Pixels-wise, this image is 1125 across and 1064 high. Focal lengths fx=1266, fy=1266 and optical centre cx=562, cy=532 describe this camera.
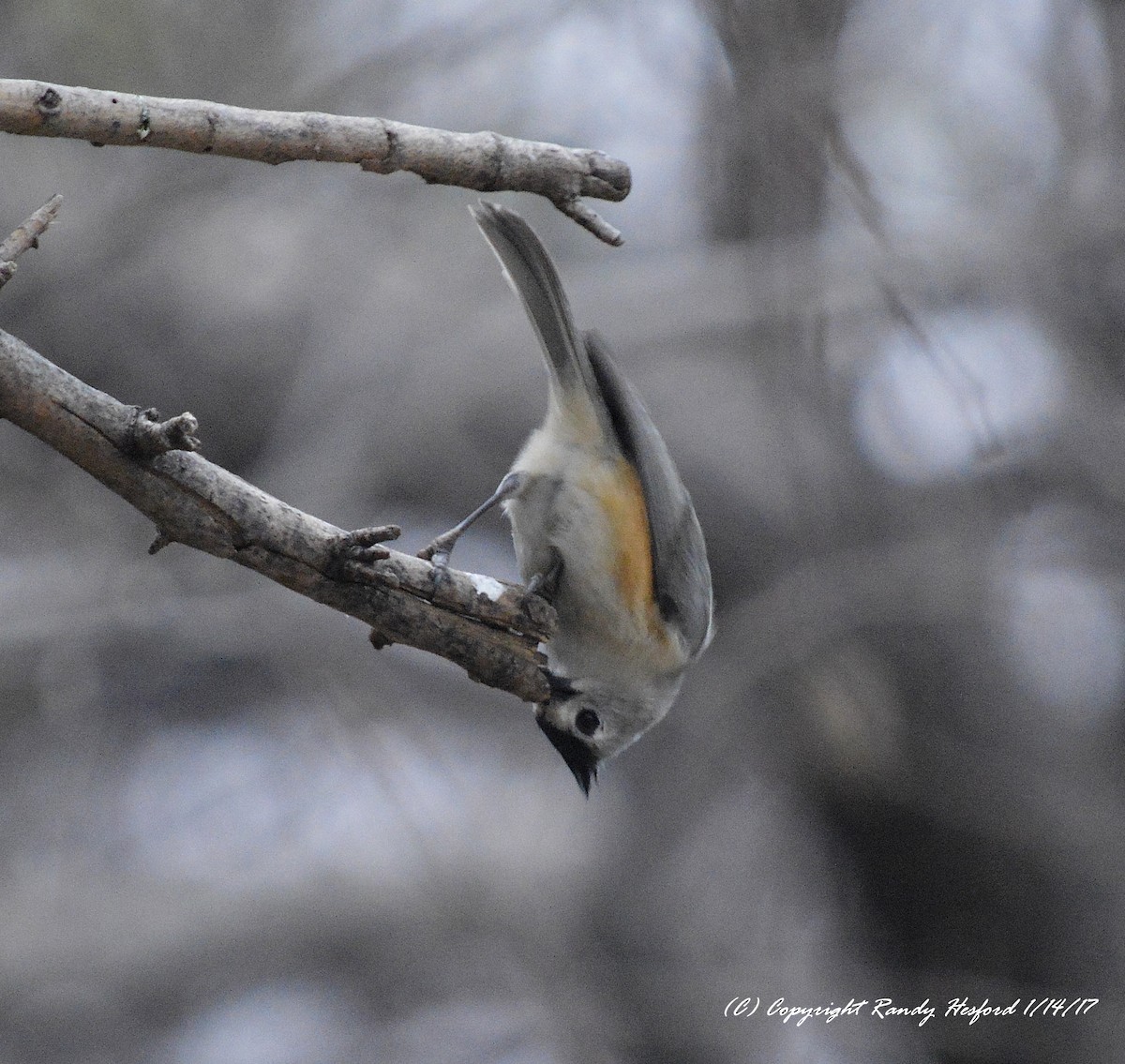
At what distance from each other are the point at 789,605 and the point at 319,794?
2459 mm

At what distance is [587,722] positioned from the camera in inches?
146

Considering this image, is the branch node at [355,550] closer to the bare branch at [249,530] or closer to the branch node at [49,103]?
the bare branch at [249,530]

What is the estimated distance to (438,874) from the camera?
5.36 meters

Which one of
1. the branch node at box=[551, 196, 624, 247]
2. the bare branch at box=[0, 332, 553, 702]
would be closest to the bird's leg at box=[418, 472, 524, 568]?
the bare branch at box=[0, 332, 553, 702]

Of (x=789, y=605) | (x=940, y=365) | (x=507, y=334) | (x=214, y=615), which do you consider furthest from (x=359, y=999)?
(x=940, y=365)

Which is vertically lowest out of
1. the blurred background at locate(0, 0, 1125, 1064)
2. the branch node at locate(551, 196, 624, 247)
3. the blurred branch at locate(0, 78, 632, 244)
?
the blurred background at locate(0, 0, 1125, 1064)

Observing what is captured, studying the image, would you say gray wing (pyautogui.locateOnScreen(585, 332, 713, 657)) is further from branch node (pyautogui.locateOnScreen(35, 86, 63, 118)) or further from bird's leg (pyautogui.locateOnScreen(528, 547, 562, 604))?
branch node (pyautogui.locateOnScreen(35, 86, 63, 118))

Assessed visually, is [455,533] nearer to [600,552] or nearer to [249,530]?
[249,530]

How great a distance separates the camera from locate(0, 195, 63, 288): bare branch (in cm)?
204

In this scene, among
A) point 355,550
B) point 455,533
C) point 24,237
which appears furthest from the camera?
point 455,533

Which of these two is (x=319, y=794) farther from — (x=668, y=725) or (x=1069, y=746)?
(x=1069, y=746)

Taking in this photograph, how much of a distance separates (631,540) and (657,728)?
8.93 feet

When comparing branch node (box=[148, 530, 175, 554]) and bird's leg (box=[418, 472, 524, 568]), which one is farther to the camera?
bird's leg (box=[418, 472, 524, 568])

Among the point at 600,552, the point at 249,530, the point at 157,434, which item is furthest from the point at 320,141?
the point at 600,552
